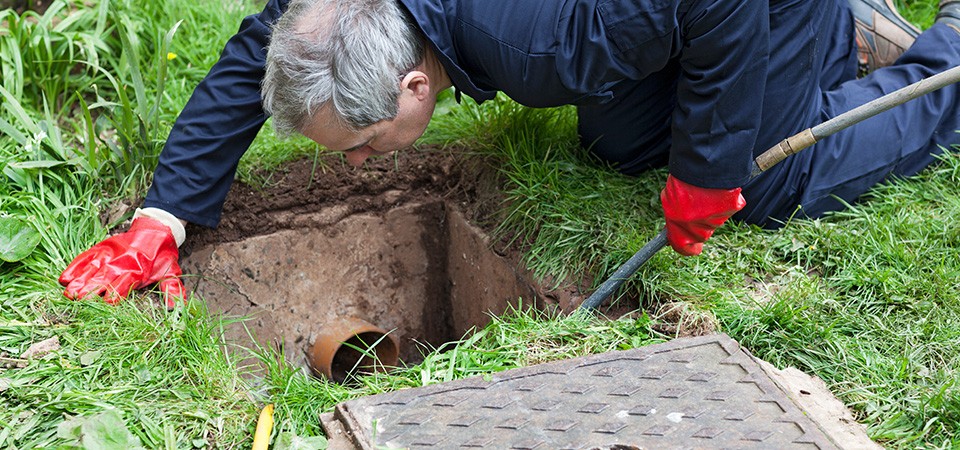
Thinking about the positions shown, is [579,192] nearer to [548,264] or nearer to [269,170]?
[548,264]

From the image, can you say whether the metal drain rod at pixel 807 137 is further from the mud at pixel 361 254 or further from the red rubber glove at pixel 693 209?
the mud at pixel 361 254

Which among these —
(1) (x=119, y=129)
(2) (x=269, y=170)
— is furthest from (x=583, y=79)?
(1) (x=119, y=129)

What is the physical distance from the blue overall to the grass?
12cm

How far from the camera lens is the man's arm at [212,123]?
8.14ft

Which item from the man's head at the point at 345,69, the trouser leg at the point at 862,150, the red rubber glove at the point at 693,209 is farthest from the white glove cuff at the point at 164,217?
the trouser leg at the point at 862,150

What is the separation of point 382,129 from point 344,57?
22 centimetres

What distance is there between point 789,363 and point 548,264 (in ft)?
2.34

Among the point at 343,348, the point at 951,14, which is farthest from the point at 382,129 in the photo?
the point at 951,14

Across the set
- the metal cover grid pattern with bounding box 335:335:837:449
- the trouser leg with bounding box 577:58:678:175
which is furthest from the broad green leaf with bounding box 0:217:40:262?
the trouser leg with bounding box 577:58:678:175

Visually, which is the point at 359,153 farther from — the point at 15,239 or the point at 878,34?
the point at 878,34

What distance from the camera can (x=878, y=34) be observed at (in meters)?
3.11

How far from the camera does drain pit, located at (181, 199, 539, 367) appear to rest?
9.05 ft

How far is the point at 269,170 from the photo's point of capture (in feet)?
9.44

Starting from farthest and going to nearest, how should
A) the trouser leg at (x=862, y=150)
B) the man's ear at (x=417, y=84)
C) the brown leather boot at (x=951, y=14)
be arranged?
the brown leather boot at (x=951, y=14), the trouser leg at (x=862, y=150), the man's ear at (x=417, y=84)
